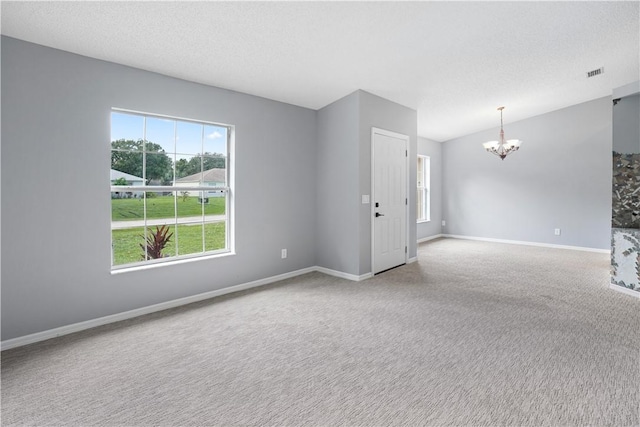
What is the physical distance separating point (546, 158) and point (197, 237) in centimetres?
716

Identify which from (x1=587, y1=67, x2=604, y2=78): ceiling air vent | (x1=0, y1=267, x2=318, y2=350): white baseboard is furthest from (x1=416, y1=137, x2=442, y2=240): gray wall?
(x1=0, y1=267, x2=318, y2=350): white baseboard

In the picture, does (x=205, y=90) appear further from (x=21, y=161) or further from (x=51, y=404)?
(x=51, y=404)

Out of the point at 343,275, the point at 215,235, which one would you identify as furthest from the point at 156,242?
the point at 343,275

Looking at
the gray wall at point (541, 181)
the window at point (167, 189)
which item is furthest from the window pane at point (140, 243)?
the gray wall at point (541, 181)

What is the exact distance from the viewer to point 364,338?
257cm

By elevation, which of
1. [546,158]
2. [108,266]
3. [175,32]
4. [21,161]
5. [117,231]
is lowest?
[108,266]

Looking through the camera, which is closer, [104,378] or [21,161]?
[104,378]

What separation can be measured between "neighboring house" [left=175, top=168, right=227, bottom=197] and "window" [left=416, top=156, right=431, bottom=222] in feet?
18.1

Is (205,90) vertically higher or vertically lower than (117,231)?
higher

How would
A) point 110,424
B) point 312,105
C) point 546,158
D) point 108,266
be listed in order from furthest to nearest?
point 546,158 → point 312,105 → point 108,266 → point 110,424

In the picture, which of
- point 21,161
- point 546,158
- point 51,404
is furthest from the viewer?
point 546,158

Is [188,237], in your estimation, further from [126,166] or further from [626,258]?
[626,258]

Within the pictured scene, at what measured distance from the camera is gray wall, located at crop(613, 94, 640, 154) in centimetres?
387

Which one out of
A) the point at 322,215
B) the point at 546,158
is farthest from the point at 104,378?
the point at 546,158
